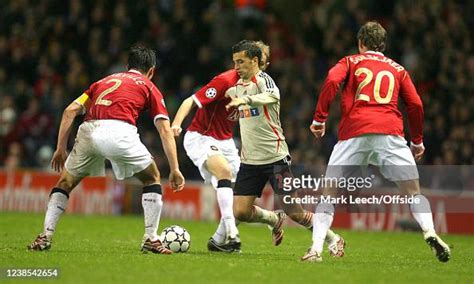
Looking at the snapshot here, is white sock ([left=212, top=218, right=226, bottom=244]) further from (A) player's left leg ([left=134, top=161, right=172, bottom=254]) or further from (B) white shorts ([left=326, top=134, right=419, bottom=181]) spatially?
(B) white shorts ([left=326, top=134, right=419, bottom=181])

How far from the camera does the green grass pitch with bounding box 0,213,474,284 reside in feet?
29.1

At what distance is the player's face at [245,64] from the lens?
37.6ft

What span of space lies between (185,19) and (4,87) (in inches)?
176

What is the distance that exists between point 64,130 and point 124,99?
28.3 inches

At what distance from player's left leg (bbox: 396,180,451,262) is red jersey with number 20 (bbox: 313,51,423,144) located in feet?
1.84

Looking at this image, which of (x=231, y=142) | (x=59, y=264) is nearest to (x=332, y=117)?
(x=231, y=142)

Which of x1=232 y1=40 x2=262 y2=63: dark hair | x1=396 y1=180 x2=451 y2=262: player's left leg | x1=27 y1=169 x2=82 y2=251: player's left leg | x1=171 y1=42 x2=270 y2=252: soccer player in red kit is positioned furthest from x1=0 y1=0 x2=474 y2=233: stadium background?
x1=27 y1=169 x2=82 y2=251: player's left leg

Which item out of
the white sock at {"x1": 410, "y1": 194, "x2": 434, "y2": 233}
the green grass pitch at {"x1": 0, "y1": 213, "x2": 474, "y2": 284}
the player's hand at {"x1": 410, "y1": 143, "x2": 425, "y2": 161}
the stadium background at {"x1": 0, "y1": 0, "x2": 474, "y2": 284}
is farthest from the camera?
the stadium background at {"x1": 0, "y1": 0, "x2": 474, "y2": 284}

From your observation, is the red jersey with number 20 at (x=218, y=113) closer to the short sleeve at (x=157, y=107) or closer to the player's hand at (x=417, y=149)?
the short sleeve at (x=157, y=107)

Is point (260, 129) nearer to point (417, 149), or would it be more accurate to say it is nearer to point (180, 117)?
point (180, 117)

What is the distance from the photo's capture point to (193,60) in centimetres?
2231

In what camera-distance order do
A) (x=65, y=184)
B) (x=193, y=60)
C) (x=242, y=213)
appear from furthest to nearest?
(x=193, y=60)
(x=242, y=213)
(x=65, y=184)

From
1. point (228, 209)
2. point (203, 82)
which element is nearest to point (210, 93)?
point (228, 209)

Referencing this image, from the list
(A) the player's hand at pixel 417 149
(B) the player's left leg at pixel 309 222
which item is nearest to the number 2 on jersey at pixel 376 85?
(A) the player's hand at pixel 417 149
